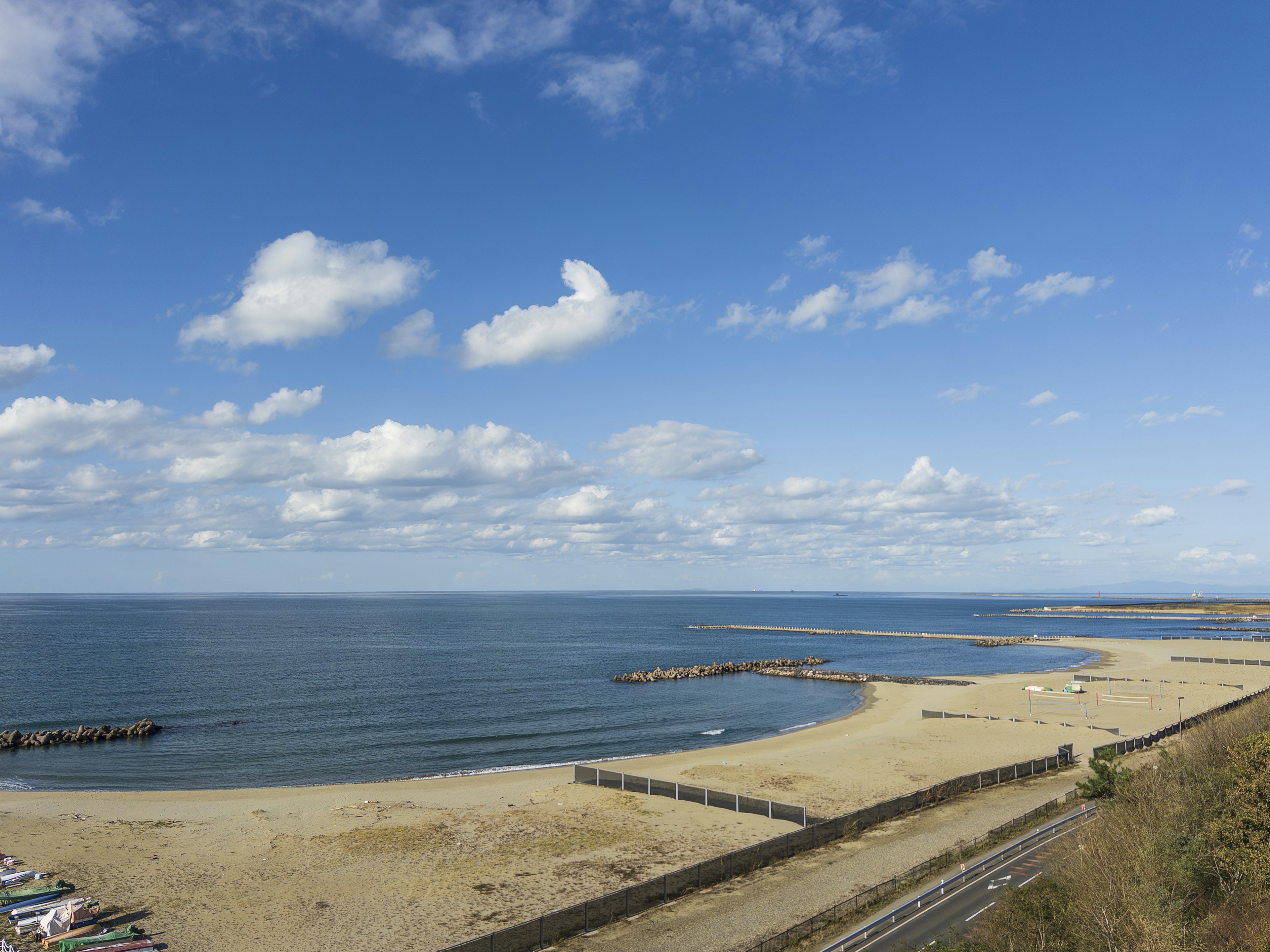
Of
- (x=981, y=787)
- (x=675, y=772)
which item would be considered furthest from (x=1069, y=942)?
(x=675, y=772)

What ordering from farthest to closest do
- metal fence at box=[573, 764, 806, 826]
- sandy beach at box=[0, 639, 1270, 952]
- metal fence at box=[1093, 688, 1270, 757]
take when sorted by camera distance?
metal fence at box=[1093, 688, 1270, 757]
metal fence at box=[573, 764, 806, 826]
sandy beach at box=[0, 639, 1270, 952]

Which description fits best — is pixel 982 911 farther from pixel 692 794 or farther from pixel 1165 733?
pixel 1165 733

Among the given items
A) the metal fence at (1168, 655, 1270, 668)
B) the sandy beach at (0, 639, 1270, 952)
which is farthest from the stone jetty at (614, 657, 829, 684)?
the metal fence at (1168, 655, 1270, 668)

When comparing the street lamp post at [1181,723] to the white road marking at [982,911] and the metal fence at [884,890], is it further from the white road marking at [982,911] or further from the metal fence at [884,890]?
the white road marking at [982,911]

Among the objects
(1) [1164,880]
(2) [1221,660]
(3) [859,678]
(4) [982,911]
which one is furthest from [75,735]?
(2) [1221,660]

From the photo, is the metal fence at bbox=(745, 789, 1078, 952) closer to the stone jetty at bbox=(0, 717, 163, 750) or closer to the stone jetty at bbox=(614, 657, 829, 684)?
the stone jetty at bbox=(0, 717, 163, 750)
